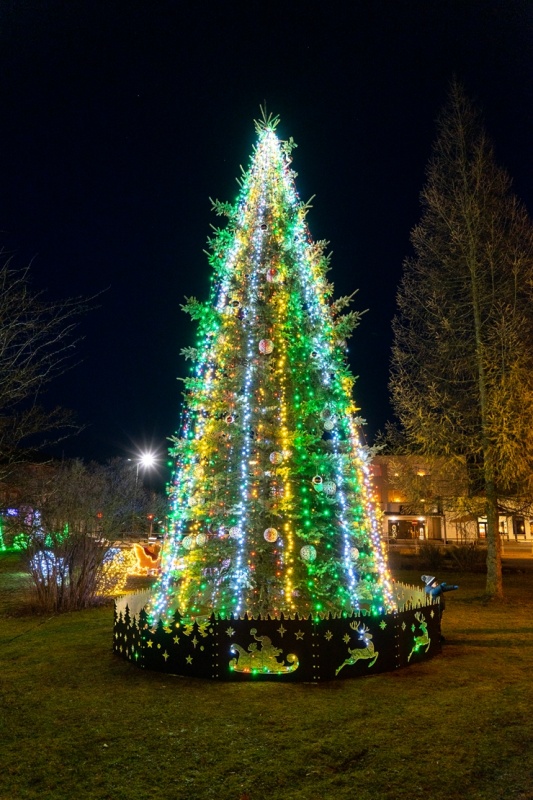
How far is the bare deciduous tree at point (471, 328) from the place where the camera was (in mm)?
15008

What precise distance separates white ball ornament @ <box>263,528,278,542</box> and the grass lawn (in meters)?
1.90

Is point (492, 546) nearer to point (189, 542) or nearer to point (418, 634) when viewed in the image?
point (418, 634)

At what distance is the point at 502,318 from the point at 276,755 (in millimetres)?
12508

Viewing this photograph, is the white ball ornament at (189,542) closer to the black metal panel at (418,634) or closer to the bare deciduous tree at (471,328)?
the black metal panel at (418,634)

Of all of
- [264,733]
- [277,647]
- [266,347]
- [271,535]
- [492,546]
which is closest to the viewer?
[264,733]

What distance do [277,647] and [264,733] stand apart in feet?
5.62

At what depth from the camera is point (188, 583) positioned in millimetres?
8523

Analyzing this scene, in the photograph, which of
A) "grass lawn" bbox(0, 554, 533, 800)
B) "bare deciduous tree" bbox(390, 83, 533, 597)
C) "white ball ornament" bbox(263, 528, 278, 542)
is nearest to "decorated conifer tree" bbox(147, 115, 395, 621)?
"white ball ornament" bbox(263, 528, 278, 542)

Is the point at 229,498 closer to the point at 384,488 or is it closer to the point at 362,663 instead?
the point at 362,663

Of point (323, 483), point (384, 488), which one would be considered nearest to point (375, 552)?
point (323, 483)

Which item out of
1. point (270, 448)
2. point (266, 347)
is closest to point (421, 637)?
point (270, 448)

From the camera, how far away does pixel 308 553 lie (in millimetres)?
8133

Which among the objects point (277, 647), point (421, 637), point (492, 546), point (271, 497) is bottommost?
point (421, 637)

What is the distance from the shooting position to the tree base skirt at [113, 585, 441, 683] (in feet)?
23.5
